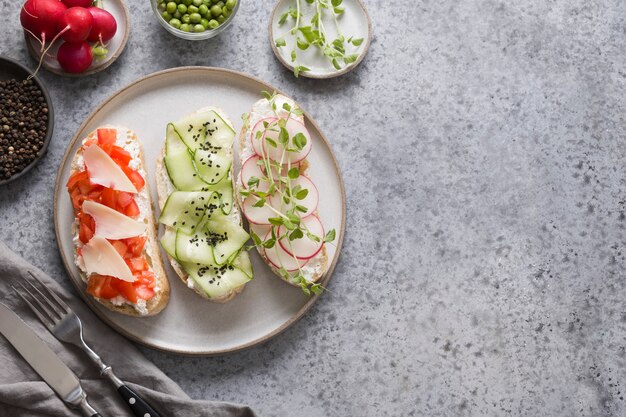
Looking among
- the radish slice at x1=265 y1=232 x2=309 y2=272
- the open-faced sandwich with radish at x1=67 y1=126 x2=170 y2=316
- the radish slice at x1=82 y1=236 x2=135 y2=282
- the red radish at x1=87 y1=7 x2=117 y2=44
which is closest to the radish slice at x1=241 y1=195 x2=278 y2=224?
the radish slice at x1=265 y1=232 x2=309 y2=272

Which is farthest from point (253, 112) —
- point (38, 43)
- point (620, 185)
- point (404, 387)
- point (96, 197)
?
point (620, 185)

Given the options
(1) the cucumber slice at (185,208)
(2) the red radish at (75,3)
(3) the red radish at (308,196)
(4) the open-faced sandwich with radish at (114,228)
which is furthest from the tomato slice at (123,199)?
(2) the red radish at (75,3)

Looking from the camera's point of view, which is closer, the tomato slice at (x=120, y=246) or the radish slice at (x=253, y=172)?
the tomato slice at (x=120, y=246)

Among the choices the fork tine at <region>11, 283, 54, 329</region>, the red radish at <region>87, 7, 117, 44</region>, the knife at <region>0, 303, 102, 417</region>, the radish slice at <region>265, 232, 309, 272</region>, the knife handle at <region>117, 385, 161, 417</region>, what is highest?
the red radish at <region>87, 7, 117, 44</region>

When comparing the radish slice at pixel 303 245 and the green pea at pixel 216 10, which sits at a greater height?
the green pea at pixel 216 10

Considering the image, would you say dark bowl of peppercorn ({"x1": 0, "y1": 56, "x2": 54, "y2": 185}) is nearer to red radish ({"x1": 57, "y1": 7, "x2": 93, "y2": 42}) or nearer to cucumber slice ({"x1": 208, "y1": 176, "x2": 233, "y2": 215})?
red radish ({"x1": 57, "y1": 7, "x2": 93, "y2": 42})

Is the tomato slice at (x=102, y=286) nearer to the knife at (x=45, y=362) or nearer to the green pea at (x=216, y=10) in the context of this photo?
the knife at (x=45, y=362)
